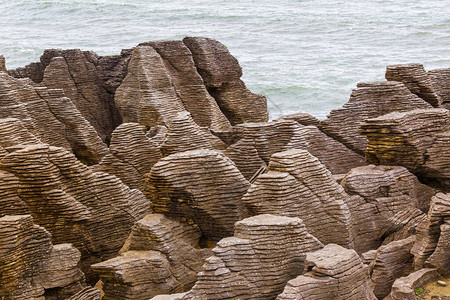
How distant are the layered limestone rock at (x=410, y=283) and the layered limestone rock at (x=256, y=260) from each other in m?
1.62

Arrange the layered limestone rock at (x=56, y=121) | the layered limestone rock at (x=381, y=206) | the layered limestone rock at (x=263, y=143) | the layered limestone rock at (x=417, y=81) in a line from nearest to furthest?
the layered limestone rock at (x=381, y=206) < the layered limestone rock at (x=263, y=143) < the layered limestone rock at (x=417, y=81) < the layered limestone rock at (x=56, y=121)

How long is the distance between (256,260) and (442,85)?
10591mm

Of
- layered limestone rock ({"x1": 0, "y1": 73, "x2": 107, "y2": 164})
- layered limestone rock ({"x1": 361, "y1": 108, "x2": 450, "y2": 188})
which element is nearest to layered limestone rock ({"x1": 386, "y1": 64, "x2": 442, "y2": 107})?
layered limestone rock ({"x1": 361, "y1": 108, "x2": 450, "y2": 188})

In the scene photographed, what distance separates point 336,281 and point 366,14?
2126 inches

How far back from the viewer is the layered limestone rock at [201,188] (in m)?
15.1

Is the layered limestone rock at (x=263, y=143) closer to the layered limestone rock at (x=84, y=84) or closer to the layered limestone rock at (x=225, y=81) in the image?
the layered limestone rock at (x=225, y=81)

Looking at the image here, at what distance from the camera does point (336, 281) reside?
12.1m

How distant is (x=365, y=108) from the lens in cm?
1909

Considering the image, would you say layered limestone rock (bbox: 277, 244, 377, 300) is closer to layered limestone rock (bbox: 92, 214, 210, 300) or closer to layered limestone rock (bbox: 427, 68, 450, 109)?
layered limestone rock (bbox: 92, 214, 210, 300)

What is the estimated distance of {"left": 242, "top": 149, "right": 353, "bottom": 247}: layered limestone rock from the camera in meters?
14.2

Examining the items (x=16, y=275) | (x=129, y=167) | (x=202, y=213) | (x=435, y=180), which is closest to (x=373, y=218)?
(x=435, y=180)

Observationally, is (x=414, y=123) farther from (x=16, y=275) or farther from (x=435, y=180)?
(x=16, y=275)

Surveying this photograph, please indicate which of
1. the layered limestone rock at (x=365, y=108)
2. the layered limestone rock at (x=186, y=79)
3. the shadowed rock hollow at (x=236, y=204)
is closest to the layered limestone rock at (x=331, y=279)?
the shadowed rock hollow at (x=236, y=204)

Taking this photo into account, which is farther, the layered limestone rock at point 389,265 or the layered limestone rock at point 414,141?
the layered limestone rock at point 414,141
